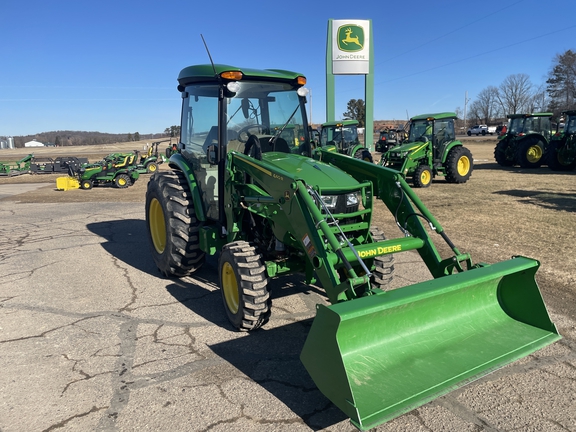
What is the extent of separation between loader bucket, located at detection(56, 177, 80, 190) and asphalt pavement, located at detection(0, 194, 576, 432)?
40.1 feet

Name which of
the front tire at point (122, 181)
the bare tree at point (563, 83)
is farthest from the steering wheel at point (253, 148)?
the bare tree at point (563, 83)

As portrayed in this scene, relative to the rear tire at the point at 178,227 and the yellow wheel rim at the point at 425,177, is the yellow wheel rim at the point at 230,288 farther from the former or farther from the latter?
the yellow wheel rim at the point at 425,177

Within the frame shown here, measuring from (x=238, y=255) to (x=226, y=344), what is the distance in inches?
32.2

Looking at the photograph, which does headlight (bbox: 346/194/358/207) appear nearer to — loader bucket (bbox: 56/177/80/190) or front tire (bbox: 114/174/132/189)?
front tire (bbox: 114/174/132/189)

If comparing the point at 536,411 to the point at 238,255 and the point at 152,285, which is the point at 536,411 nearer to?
the point at 238,255

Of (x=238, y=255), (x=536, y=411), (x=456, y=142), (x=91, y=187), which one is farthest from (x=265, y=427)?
(x=91, y=187)

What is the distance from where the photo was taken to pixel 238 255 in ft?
12.9

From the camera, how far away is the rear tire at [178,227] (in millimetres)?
5125

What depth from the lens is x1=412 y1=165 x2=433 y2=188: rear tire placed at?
547 inches

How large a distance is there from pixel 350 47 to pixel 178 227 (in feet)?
79.4

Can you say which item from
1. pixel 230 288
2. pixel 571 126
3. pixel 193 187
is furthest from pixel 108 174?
pixel 571 126

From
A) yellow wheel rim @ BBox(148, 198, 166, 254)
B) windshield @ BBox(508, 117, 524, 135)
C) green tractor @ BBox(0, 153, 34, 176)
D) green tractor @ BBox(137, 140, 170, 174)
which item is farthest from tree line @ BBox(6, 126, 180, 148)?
yellow wheel rim @ BBox(148, 198, 166, 254)

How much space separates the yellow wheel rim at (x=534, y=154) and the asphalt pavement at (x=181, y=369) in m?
15.3

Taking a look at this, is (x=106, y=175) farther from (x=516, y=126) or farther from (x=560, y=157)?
(x=560, y=157)
